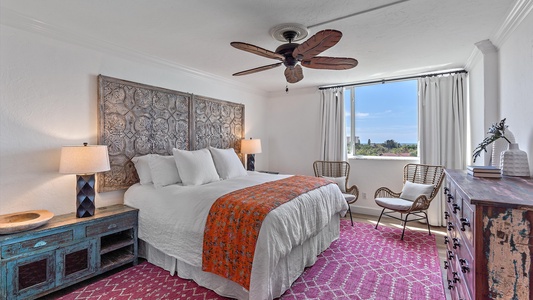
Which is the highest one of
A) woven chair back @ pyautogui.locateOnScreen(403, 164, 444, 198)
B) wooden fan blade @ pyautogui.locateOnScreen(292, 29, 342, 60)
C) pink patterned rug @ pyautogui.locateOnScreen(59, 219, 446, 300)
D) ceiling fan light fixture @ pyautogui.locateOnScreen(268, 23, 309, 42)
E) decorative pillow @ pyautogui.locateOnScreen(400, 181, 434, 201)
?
ceiling fan light fixture @ pyautogui.locateOnScreen(268, 23, 309, 42)

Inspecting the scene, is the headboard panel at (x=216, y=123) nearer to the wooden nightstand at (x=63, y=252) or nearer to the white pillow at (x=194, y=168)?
the white pillow at (x=194, y=168)

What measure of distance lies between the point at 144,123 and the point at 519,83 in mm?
3879

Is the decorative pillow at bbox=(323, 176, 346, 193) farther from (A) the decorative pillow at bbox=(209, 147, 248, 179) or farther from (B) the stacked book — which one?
(B) the stacked book

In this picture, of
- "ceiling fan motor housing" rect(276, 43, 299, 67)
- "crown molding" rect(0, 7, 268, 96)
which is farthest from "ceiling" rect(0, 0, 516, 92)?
"ceiling fan motor housing" rect(276, 43, 299, 67)

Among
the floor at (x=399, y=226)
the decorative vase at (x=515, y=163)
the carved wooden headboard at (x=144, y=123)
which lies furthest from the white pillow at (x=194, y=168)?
the decorative vase at (x=515, y=163)

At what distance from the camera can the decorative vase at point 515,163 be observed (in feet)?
5.59

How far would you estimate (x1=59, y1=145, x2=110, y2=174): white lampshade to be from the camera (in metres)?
2.27

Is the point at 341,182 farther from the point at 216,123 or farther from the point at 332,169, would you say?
the point at 216,123

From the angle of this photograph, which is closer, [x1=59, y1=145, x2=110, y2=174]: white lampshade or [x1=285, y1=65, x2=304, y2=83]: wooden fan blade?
[x1=59, y1=145, x2=110, y2=174]: white lampshade

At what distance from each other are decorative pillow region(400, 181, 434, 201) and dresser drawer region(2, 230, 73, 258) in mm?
4210

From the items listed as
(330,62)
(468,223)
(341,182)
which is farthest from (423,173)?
(468,223)

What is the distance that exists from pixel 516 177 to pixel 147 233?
3233 millimetres

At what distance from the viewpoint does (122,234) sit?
2.75 m

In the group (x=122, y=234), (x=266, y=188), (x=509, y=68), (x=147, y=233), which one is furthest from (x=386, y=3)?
(x=122, y=234)
